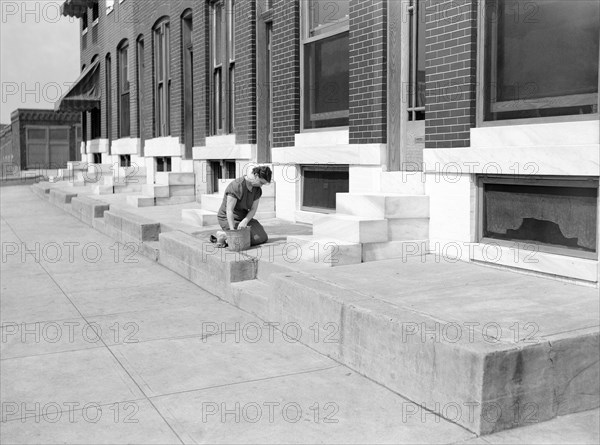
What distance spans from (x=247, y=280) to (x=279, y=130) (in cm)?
381

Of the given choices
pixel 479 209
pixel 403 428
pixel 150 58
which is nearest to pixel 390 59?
pixel 479 209

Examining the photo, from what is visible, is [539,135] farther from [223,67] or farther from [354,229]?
[223,67]

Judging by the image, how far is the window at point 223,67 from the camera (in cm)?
1331

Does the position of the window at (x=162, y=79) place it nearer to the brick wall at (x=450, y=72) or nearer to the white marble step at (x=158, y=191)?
the white marble step at (x=158, y=191)

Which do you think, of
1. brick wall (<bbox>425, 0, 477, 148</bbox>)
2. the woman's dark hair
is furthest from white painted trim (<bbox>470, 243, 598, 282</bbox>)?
the woman's dark hair

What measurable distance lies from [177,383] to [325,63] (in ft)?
19.7

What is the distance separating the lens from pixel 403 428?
4344 mm

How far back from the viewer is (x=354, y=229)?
289 inches

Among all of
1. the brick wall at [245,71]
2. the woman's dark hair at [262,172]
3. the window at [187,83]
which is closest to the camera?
→ the woman's dark hair at [262,172]

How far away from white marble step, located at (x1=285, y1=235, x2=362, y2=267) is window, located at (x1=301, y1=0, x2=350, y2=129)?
2.76 metres

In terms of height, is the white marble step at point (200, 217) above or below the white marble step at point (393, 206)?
below

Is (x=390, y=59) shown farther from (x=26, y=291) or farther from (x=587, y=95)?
(x=26, y=291)

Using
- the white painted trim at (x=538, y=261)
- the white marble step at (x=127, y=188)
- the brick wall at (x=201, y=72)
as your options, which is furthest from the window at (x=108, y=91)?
the white painted trim at (x=538, y=261)

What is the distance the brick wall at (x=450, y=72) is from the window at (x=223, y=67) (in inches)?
250
